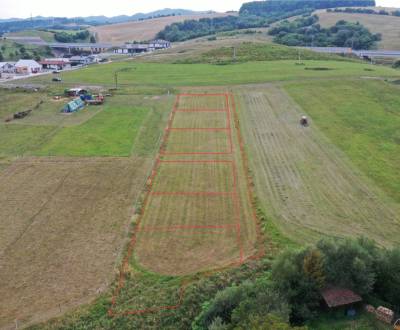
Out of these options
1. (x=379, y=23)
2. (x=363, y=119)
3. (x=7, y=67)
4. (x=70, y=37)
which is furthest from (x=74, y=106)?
(x=379, y=23)

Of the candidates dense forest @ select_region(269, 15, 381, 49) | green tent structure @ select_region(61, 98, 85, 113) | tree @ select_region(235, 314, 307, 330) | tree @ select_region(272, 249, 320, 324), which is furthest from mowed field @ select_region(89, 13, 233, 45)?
tree @ select_region(235, 314, 307, 330)

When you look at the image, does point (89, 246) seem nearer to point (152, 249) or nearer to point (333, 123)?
point (152, 249)

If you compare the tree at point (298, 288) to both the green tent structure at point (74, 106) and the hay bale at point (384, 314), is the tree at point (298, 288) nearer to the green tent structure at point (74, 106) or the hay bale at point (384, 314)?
the hay bale at point (384, 314)

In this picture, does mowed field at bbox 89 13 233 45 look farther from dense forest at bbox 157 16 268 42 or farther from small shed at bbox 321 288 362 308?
small shed at bbox 321 288 362 308

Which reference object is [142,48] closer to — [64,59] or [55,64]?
[64,59]

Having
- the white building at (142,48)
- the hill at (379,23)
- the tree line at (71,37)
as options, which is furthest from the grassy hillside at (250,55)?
the tree line at (71,37)

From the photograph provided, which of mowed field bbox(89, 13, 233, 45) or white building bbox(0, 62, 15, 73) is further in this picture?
mowed field bbox(89, 13, 233, 45)
